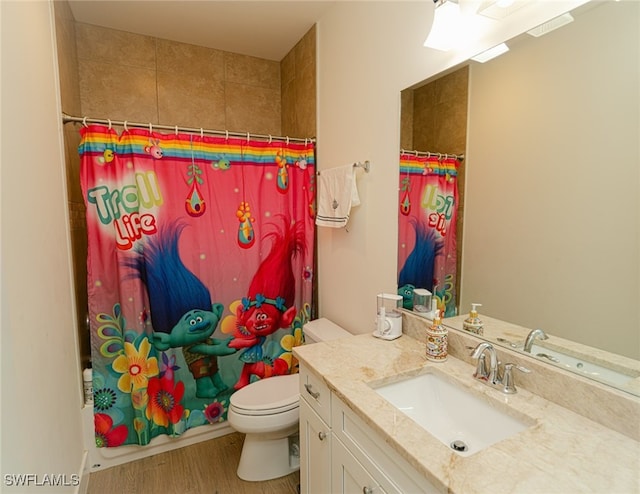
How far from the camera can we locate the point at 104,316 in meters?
1.84

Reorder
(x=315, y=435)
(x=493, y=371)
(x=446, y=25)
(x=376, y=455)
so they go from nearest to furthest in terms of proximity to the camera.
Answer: (x=376, y=455) → (x=493, y=371) → (x=446, y=25) → (x=315, y=435)

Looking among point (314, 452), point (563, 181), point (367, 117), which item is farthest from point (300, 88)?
point (314, 452)

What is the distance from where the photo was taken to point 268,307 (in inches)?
88.2

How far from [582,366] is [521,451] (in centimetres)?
36

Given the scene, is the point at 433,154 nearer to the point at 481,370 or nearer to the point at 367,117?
the point at 367,117

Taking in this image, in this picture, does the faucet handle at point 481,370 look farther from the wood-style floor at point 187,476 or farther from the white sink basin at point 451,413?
the wood-style floor at point 187,476

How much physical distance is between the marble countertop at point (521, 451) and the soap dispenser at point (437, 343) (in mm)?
112

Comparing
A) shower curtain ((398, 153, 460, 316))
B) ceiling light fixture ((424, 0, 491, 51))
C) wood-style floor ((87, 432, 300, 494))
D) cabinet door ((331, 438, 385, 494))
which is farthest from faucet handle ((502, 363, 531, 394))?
wood-style floor ((87, 432, 300, 494))

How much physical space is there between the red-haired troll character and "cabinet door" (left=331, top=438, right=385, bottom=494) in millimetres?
1139

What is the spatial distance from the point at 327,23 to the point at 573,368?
221 centimetres

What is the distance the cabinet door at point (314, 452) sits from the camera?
4.05 feet

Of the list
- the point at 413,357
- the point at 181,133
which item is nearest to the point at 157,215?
the point at 181,133

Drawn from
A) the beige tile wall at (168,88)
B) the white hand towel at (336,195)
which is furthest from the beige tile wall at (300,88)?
the white hand towel at (336,195)

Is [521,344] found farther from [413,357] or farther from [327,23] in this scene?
[327,23]
